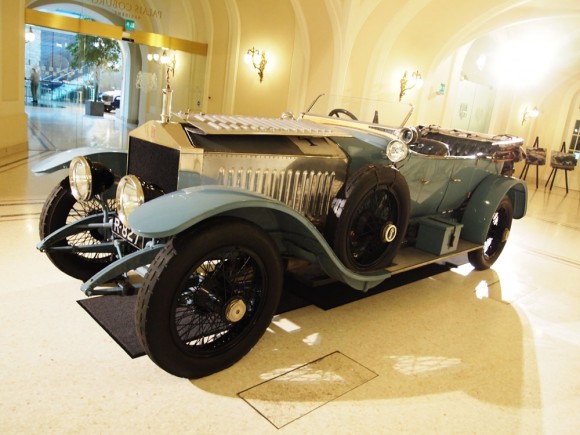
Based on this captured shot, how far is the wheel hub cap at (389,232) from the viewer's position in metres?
3.00

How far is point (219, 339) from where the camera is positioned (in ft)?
7.67

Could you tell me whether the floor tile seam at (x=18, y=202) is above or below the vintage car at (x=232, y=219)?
below

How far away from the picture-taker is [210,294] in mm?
2287

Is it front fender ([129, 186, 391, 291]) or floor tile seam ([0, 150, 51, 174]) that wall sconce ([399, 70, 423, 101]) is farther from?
front fender ([129, 186, 391, 291])

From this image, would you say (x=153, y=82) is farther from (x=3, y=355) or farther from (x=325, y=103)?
(x=3, y=355)

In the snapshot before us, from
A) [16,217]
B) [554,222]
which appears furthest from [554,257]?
[16,217]

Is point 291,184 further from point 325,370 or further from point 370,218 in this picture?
point 325,370

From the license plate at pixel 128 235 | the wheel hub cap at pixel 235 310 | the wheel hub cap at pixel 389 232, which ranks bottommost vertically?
the wheel hub cap at pixel 235 310

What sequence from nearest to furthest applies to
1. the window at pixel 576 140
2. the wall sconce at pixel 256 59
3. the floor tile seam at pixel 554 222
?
1. the floor tile seam at pixel 554 222
2. the wall sconce at pixel 256 59
3. the window at pixel 576 140

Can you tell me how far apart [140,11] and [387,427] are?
1010 cm

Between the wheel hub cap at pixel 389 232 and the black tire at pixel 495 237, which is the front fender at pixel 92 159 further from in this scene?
the black tire at pixel 495 237

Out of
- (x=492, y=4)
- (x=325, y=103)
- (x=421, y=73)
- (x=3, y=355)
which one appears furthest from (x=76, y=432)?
(x=421, y=73)

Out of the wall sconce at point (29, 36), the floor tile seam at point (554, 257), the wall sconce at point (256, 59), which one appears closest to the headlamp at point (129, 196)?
the floor tile seam at point (554, 257)

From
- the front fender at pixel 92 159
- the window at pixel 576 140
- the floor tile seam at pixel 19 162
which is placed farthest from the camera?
the window at pixel 576 140
